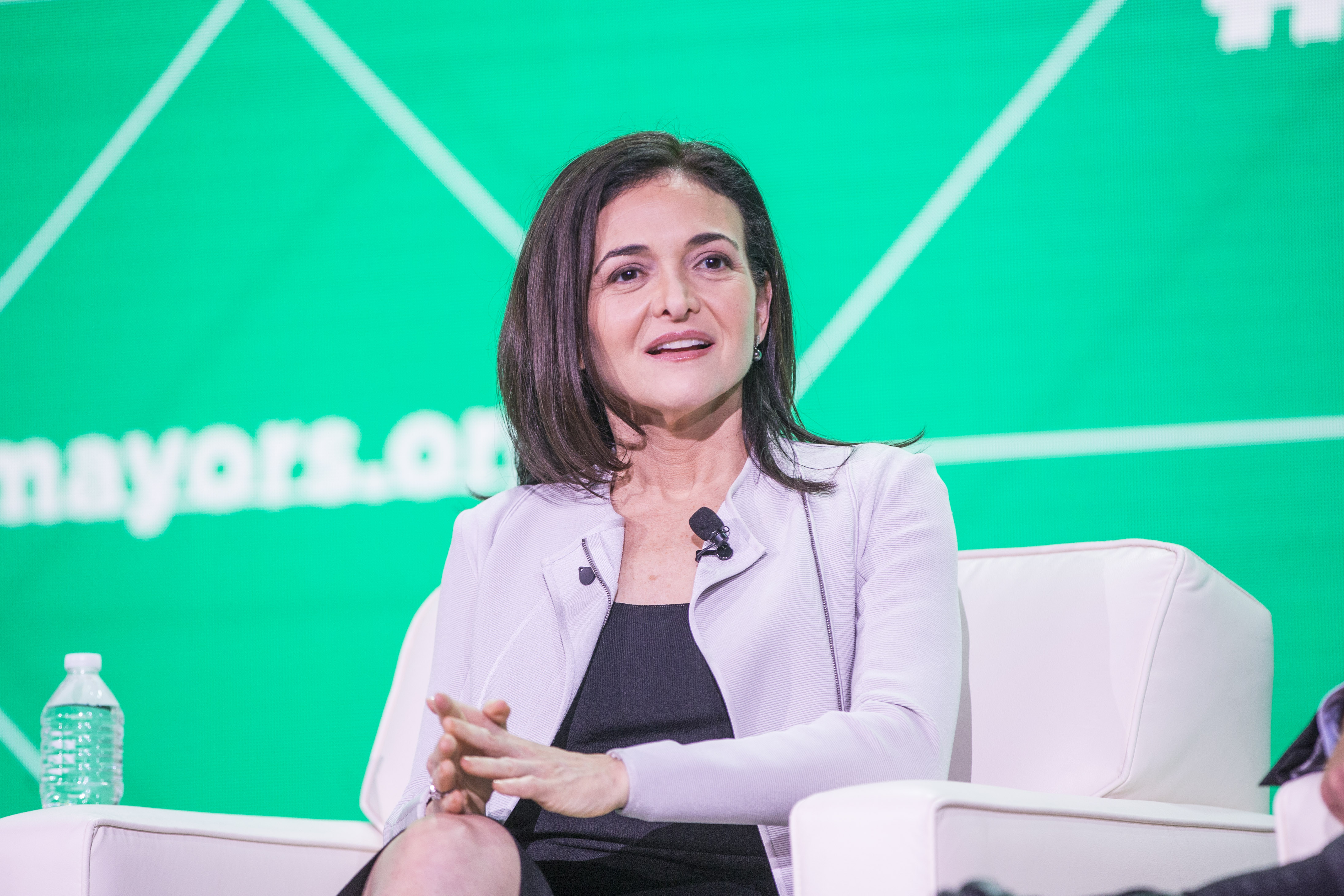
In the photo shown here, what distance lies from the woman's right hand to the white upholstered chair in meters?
0.47

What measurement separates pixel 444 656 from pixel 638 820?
1.34 feet

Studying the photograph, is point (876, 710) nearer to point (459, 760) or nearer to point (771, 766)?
point (771, 766)

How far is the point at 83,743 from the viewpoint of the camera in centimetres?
306

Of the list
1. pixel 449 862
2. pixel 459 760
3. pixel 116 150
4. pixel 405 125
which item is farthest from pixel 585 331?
pixel 116 150

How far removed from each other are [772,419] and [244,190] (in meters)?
1.71

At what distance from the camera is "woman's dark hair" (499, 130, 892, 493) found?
196 cm

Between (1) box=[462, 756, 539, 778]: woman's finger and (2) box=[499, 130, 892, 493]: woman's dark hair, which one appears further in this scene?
(2) box=[499, 130, 892, 493]: woman's dark hair

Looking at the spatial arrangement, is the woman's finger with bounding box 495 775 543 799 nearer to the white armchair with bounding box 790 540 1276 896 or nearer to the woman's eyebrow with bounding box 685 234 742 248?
the white armchair with bounding box 790 540 1276 896

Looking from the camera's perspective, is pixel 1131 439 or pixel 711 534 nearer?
pixel 711 534

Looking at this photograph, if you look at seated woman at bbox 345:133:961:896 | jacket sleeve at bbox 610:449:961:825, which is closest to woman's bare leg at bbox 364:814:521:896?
seated woman at bbox 345:133:961:896

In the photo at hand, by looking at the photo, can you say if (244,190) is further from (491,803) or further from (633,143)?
(491,803)

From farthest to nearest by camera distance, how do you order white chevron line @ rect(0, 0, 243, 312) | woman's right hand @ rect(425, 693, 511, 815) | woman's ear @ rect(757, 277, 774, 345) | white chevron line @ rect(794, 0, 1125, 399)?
white chevron line @ rect(0, 0, 243, 312) < white chevron line @ rect(794, 0, 1125, 399) < woman's ear @ rect(757, 277, 774, 345) < woman's right hand @ rect(425, 693, 511, 815)

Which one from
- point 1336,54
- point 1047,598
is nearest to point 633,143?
point 1047,598

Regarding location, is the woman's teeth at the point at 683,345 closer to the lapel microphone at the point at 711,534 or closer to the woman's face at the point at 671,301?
the woman's face at the point at 671,301
